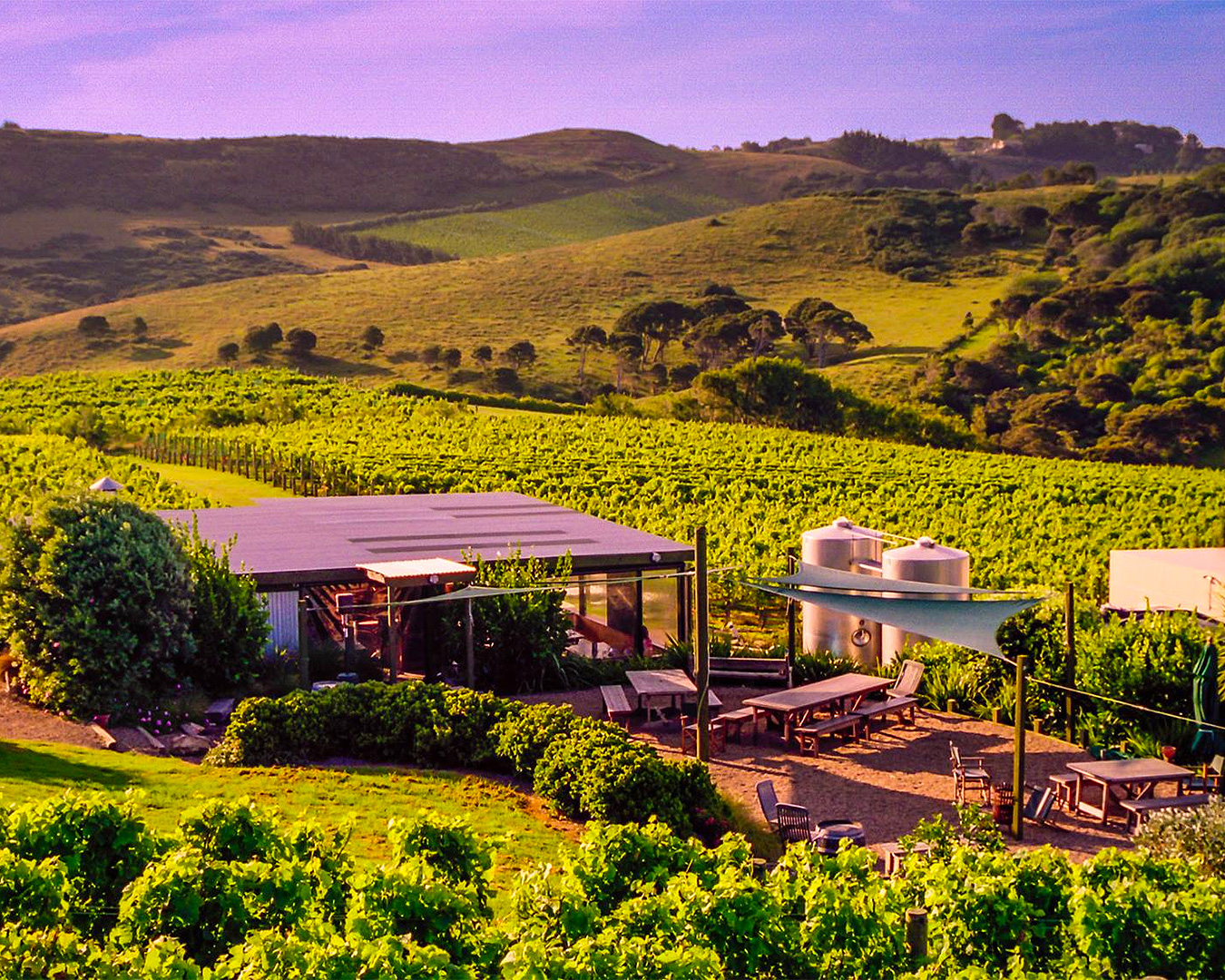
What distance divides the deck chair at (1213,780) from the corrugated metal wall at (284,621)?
11873mm

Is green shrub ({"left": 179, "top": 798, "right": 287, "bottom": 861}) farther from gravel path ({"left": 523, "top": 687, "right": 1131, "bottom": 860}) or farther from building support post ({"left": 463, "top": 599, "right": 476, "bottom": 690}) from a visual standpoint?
building support post ({"left": 463, "top": 599, "right": 476, "bottom": 690})

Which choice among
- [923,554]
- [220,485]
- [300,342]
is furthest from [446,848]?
[300,342]

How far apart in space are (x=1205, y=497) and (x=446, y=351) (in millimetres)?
69060

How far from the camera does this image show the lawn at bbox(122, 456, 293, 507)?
43.2m

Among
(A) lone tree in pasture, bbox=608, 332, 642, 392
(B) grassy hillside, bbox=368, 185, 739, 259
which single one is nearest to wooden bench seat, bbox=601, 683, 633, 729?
(A) lone tree in pasture, bbox=608, 332, 642, 392

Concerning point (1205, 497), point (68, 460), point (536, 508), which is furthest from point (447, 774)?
point (1205, 497)

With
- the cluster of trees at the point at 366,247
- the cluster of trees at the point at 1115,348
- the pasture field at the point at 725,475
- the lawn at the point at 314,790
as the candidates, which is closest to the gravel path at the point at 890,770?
the lawn at the point at 314,790

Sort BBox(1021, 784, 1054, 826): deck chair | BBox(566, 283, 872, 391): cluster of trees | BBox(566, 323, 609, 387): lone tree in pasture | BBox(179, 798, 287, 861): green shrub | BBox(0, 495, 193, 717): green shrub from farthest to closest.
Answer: BBox(566, 283, 872, 391): cluster of trees → BBox(566, 323, 609, 387): lone tree in pasture → BBox(0, 495, 193, 717): green shrub → BBox(1021, 784, 1054, 826): deck chair → BBox(179, 798, 287, 861): green shrub

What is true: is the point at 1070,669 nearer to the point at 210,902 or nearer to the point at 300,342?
the point at 210,902

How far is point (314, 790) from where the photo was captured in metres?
13.4

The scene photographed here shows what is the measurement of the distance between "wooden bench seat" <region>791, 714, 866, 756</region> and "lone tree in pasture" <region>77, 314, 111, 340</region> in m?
113

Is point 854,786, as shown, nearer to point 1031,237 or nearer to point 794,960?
point 794,960

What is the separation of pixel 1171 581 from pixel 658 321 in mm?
91754

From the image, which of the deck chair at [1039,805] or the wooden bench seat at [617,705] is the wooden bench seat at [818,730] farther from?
the deck chair at [1039,805]
